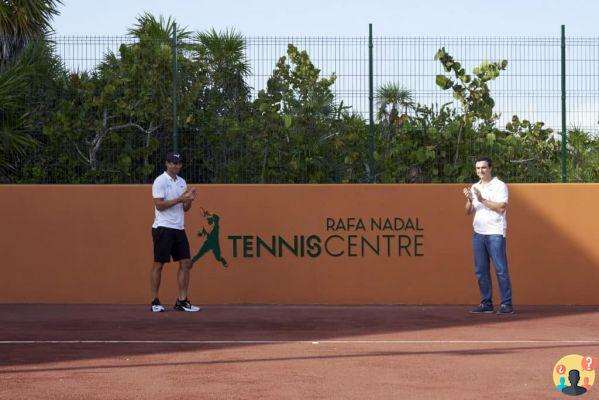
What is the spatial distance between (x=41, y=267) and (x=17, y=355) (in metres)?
4.71

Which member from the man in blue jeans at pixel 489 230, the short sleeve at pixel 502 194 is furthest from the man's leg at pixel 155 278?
the short sleeve at pixel 502 194

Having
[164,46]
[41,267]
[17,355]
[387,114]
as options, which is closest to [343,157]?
[387,114]

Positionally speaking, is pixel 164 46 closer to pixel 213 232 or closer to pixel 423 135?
pixel 213 232

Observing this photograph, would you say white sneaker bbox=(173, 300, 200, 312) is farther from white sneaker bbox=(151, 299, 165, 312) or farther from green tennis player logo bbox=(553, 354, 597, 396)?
green tennis player logo bbox=(553, 354, 597, 396)

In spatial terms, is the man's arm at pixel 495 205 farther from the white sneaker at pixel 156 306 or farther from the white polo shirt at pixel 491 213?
the white sneaker at pixel 156 306

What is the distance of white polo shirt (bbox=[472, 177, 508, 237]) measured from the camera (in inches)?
Result: 476

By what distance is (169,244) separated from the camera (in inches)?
481

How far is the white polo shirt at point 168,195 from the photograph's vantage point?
479 inches

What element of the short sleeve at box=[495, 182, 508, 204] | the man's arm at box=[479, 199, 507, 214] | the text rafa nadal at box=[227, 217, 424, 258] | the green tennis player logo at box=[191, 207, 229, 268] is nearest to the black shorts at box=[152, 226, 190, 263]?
the green tennis player logo at box=[191, 207, 229, 268]

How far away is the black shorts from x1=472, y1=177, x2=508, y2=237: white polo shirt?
3157 mm

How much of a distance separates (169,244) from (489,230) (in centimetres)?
342

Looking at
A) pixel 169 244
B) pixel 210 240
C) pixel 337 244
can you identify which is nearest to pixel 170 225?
pixel 169 244

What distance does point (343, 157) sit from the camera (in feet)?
46.3

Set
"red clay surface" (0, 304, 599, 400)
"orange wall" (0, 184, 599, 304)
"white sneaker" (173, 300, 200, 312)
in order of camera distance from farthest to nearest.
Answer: "orange wall" (0, 184, 599, 304) < "white sneaker" (173, 300, 200, 312) < "red clay surface" (0, 304, 599, 400)
